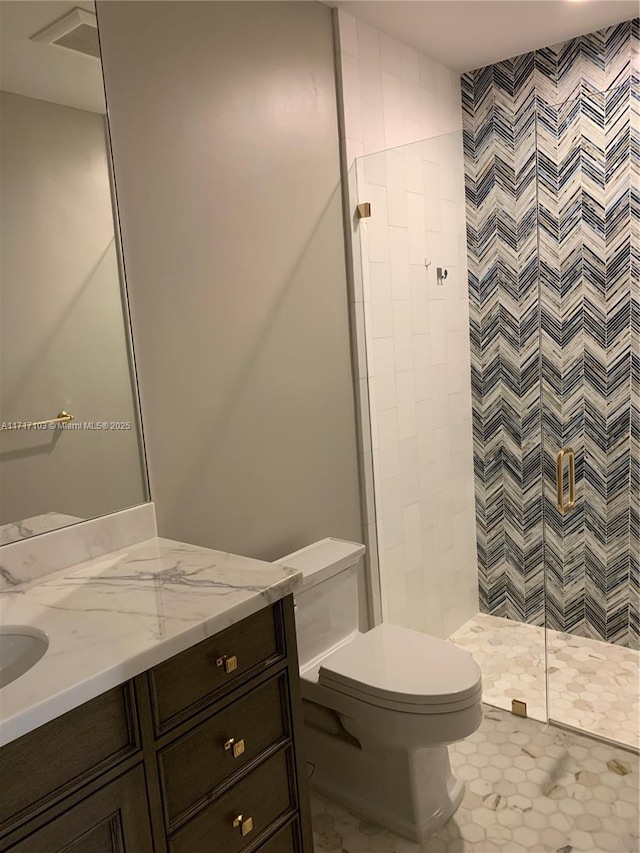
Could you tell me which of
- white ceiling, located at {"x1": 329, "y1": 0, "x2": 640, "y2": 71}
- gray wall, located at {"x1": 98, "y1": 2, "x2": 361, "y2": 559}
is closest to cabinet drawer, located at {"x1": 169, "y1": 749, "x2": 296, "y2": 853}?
gray wall, located at {"x1": 98, "y1": 2, "x2": 361, "y2": 559}

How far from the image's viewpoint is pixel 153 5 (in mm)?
1747

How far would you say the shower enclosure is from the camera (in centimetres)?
251

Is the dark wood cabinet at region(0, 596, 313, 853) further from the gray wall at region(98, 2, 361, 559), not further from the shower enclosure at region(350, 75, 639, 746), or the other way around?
the shower enclosure at region(350, 75, 639, 746)

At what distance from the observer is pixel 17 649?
129 cm

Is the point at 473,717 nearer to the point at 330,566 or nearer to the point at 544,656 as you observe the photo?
the point at 330,566

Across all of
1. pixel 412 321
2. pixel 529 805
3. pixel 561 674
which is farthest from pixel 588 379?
pixel 529 805

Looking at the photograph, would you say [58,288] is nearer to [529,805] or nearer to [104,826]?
[104,826]

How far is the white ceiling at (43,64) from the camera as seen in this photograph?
1.47 metres

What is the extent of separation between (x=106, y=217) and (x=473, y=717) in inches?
63.5

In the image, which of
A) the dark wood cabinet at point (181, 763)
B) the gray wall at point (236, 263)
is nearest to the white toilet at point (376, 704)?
the gray wall at point (236, 263)

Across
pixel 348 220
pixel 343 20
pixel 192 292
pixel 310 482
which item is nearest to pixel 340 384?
pixel 310 482

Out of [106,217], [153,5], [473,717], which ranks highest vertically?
[153,5]

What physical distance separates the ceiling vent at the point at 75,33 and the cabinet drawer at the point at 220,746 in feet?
4.96

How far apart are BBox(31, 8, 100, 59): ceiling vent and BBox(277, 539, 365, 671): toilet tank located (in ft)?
4.87
